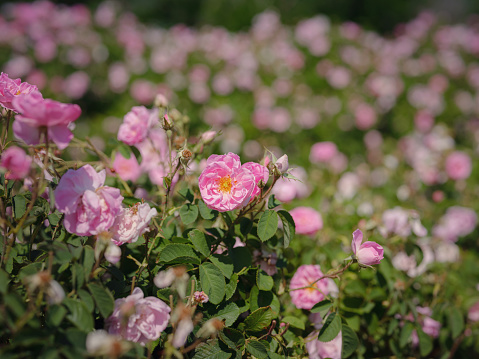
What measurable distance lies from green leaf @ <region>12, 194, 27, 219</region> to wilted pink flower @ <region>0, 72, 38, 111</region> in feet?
0.75

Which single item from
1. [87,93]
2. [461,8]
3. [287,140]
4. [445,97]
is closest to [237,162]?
[287,140]

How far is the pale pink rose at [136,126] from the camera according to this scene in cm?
128

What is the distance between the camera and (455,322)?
54.8 inches

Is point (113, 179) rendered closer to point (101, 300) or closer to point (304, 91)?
point (101, 300)

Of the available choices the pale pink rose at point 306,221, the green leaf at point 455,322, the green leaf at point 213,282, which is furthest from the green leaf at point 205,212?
the green leaf at point 455,322

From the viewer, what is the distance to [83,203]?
2.83ft

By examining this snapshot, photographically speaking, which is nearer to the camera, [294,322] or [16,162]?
[16,162]

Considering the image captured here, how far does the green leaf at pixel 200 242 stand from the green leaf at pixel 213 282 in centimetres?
4

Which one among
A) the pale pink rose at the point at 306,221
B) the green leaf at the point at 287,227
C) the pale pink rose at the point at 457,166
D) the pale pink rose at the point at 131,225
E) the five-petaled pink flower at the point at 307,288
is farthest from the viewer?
the pale pink rose at the point at 457,166

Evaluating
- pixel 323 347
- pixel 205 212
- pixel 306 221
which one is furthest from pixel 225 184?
pixel 306 221

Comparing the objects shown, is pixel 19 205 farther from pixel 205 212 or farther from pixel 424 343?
pixel 424 343

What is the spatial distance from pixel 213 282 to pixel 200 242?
0.36ft

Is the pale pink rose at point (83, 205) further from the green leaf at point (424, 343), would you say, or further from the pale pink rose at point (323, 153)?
the pale pink rose at point (323, 153)

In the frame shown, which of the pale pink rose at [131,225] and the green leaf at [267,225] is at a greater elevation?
the pale pink rose at [131,225]
